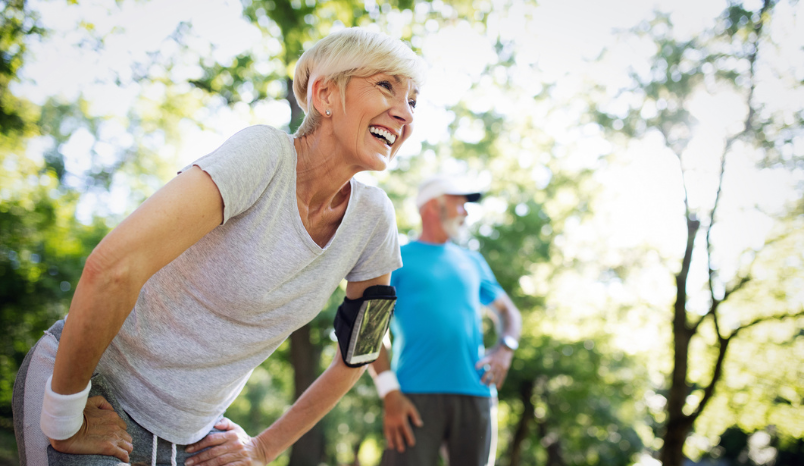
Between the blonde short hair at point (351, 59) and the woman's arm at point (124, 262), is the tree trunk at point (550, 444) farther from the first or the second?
the woman's arm at point (124, 262)

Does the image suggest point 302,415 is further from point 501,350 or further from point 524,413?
point 524,413

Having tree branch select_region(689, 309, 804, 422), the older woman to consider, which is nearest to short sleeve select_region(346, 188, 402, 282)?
the older woman

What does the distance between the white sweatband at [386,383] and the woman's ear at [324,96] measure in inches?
89.3

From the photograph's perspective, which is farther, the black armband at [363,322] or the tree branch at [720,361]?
the tree branch at [720,361]

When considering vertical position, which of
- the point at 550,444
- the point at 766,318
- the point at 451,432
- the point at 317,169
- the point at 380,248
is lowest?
the point at 550,444

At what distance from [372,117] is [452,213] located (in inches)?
101

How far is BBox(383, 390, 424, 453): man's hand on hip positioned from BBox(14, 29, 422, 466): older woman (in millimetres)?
1593

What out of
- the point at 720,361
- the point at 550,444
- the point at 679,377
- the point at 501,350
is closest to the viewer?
the point at 501,350

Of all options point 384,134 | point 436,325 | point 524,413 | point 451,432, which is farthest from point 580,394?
point 384,134

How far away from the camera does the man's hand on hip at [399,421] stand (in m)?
3.20

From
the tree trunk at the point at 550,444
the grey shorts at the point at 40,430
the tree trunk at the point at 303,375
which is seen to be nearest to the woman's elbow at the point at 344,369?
the grey shorts at the point at 40,430

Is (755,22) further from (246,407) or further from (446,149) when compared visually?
(246,407)

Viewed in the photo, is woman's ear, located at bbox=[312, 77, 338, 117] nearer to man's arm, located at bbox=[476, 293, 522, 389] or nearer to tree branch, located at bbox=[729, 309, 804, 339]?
man's arm, located at bbox=[476, 293, 522, 389]

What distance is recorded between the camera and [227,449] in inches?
59.7
